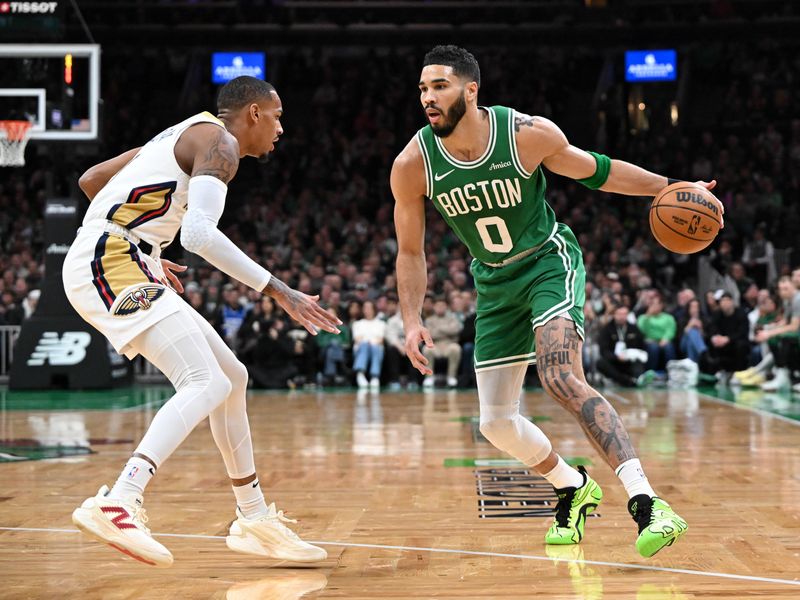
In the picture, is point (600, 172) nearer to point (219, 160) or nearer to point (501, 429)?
point (501, 429)

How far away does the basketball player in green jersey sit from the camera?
4.89 metres

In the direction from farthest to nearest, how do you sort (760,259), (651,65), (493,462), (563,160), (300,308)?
(651,65) → (760,259) → (493,462) → (563,160) → (300,308)

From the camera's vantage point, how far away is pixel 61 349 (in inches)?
601

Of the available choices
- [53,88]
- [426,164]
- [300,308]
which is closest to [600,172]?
[426,164]

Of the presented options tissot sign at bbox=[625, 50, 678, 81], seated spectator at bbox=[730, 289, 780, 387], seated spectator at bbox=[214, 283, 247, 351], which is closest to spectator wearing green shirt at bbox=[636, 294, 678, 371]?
seated spectator at bbox=[730, 289, 780, 387]

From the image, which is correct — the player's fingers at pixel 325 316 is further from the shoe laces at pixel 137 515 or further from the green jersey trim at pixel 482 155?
the green jersey trim at pixel 482 155

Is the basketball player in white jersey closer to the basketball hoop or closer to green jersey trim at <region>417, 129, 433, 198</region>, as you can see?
green jersey trim at <region>417, 129, 433, 198</region>

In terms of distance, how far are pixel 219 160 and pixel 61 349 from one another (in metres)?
11.8

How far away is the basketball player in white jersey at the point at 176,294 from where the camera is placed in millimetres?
4098

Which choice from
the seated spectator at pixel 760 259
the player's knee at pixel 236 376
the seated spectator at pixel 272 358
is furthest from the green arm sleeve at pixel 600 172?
the seated spectator at pixel 760 259

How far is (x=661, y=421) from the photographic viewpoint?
10688 mm

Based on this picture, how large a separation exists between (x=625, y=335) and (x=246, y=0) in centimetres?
1490

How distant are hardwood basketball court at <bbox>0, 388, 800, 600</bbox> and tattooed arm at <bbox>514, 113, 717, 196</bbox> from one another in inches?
64.6

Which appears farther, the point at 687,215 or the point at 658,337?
the point at 658,337
